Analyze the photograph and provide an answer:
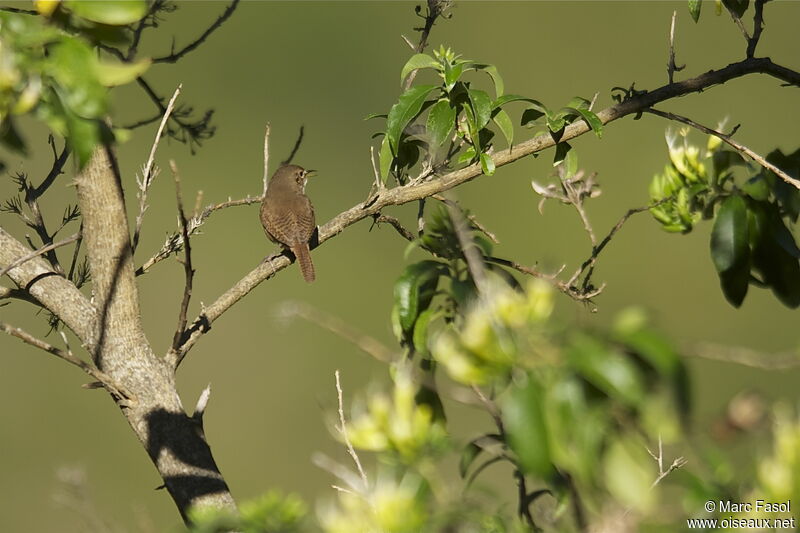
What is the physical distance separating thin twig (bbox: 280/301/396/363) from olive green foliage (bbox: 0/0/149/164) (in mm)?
413

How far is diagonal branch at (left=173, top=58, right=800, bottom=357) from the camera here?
7.29ft

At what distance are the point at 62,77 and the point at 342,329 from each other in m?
0.53

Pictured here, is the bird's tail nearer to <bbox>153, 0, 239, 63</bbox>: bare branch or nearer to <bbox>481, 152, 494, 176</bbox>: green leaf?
<bbox>153, 0, 239, 63</bbox>: bare branch

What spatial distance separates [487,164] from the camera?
2293 mm

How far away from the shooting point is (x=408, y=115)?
2195 millimetres

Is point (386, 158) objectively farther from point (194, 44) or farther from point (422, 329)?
point (422, 329)

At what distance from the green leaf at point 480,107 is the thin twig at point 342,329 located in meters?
0.85

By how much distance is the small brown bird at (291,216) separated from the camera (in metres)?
5.00

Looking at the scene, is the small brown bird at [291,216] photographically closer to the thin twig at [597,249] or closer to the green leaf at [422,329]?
the thin twig at [597,249]

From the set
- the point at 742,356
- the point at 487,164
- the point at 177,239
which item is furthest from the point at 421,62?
the point at 742,356

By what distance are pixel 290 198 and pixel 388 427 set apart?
14.7 feet

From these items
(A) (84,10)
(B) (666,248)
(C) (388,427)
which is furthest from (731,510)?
(B) (666,248)

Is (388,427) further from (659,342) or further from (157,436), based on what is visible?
(157,436)

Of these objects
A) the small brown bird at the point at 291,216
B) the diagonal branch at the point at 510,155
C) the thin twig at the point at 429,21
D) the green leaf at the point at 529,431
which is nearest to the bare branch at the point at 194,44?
the thin twig at the point at 429,21
